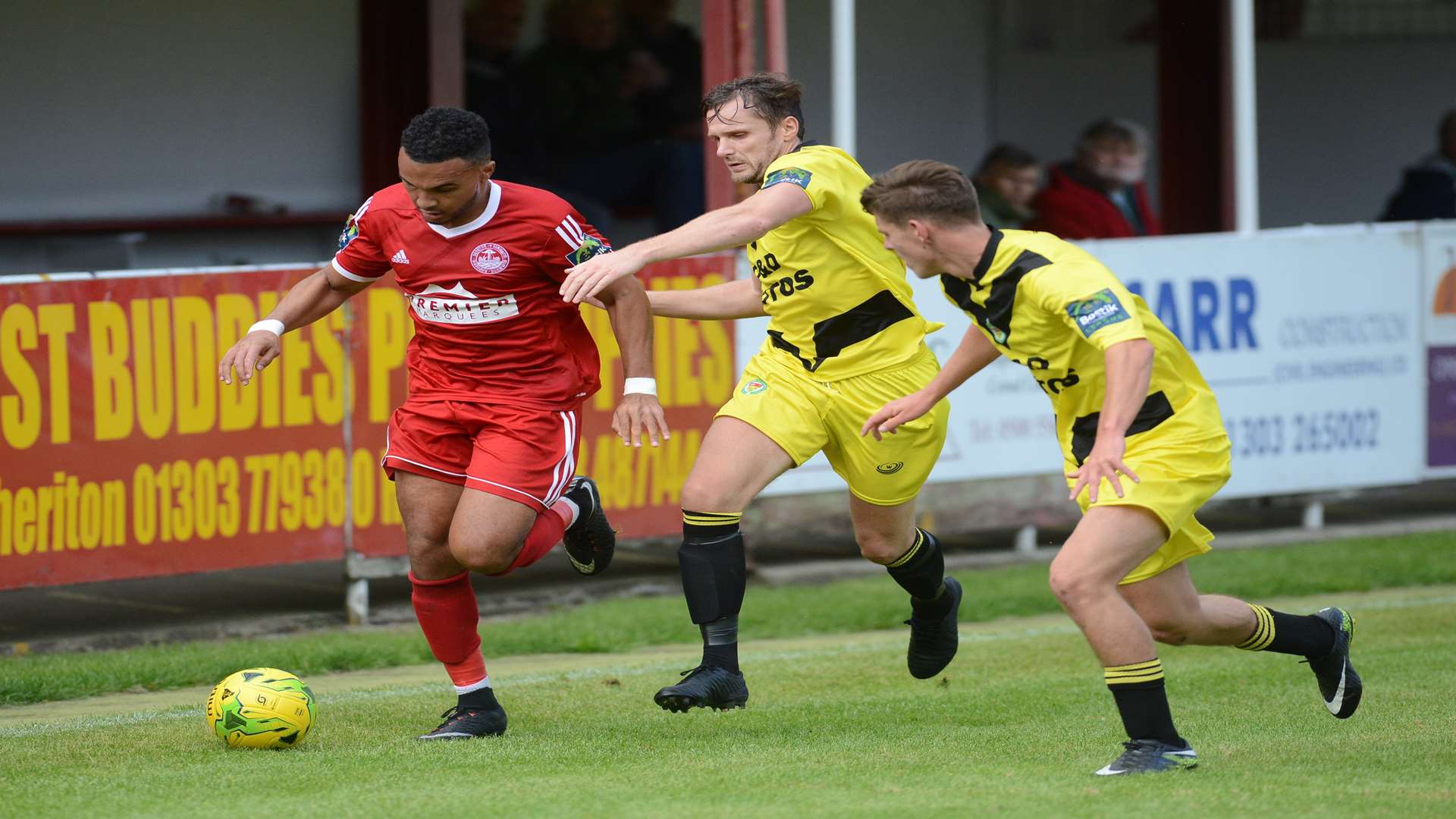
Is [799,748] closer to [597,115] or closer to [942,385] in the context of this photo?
[942,385]

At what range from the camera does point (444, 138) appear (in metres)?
5.67

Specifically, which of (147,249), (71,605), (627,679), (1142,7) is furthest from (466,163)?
(1142,7)

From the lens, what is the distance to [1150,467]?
5.21 m

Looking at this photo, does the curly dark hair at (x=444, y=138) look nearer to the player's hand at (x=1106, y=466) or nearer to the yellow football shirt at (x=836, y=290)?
the yellow football shirt at (x=836, y=290)

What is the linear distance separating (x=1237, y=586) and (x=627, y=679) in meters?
3.74

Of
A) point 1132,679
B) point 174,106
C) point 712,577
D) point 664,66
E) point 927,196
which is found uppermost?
point 664,66

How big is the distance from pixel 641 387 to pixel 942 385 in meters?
0.95

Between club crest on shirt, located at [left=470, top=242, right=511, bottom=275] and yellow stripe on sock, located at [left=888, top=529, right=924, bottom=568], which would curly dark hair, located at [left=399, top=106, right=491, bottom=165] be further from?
yellow stripe on sock, located at [left=888, top=529, right=924, bottom=568]

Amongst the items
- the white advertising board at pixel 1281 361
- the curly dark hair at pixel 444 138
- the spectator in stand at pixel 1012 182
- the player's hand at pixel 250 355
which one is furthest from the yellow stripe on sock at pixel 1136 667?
the spectator in stand at pixel 1012 182

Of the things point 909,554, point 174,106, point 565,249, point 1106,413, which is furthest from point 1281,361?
point 174,106

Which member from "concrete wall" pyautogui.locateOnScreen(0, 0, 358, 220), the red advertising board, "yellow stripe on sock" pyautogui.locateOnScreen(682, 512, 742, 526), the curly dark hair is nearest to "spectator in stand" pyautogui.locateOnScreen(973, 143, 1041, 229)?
the red advertising board

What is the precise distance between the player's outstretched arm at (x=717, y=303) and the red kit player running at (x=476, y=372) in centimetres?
58

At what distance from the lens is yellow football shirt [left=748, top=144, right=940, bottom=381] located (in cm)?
638

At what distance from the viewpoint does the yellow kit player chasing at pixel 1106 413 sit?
4.99 metres
